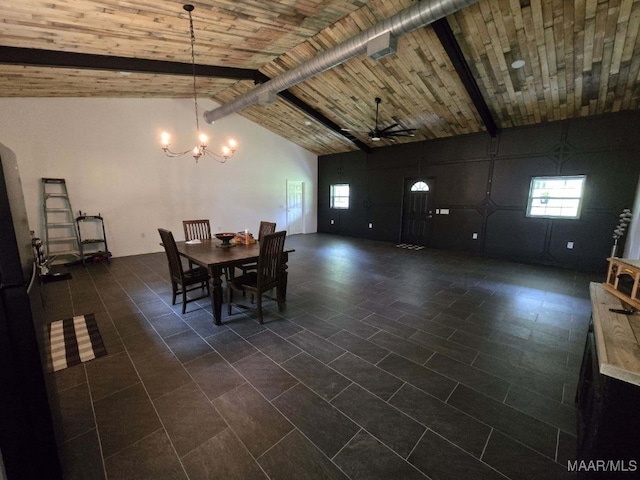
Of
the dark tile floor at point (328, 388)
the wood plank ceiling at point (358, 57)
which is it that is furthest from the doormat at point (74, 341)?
the wood plank ceiling at point (358, 57)

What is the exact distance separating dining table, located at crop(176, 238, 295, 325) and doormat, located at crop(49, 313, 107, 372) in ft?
3.44

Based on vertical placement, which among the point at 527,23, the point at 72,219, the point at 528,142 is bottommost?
the point at 72,219

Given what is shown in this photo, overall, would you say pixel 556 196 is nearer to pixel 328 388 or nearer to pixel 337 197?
pixel 337 197

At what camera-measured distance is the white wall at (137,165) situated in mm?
4902

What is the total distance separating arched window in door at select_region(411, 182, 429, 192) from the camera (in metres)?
7.23

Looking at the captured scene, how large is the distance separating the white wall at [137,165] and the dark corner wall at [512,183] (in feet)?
11.2

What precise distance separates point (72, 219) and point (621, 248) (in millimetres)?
10351

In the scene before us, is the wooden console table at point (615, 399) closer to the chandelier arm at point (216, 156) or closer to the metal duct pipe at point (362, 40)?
the metal duct pipe at point (362, 40)

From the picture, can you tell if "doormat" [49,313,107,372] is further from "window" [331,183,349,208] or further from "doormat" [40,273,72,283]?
"window" [331,183,349,208]

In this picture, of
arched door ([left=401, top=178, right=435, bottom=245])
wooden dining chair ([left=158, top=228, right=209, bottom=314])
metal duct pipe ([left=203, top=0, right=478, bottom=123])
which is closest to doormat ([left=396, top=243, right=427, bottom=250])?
arched door ([left=401, top=178, right=435, bottom=245])

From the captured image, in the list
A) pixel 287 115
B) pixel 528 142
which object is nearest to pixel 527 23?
pixel 528 142

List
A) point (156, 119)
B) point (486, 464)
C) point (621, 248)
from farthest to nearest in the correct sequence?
point (156, 119) → point (621, 248) → point (486, 464)

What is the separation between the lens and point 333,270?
506 centimetres

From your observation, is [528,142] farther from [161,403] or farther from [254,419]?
[161,403]
